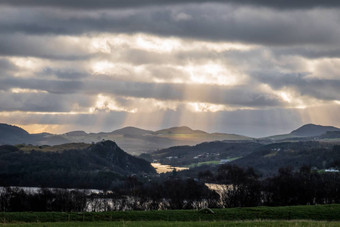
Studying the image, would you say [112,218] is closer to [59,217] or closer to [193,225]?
[59,217]

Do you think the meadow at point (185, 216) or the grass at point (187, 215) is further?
the grass at point (187, 215)

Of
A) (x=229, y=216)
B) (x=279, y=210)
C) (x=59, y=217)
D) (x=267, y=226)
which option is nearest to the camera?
(x=267, y=226)

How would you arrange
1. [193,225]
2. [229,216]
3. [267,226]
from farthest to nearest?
[229,216] < [193,225] < [267,226]

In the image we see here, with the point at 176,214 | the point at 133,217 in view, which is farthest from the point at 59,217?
the point at 176,214

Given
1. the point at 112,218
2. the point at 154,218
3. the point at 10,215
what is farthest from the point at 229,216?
the point at 10,215

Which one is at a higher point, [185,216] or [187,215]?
[187,215]

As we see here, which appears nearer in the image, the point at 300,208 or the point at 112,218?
the point at 112,218

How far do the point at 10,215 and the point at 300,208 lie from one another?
65.1 metres

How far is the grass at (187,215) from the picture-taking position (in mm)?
103125

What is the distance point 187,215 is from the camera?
109 metres

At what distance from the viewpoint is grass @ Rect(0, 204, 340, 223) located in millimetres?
103125

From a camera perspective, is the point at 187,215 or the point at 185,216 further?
the point at 187,215

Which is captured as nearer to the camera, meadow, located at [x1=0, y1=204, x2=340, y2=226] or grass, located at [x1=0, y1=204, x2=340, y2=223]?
meadow, located at [x1=0, y1=204, x2=340, y2=226]

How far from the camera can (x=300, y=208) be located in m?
127
